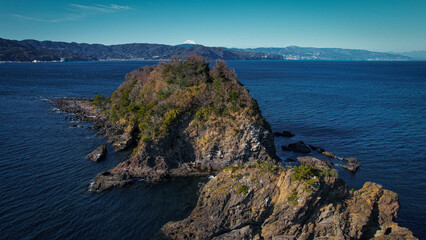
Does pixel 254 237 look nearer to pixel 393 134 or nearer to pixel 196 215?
pixel 196 215

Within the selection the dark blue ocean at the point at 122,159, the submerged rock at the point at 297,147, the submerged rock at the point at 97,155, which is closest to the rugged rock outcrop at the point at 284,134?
the dark blue ocean at the point at 122,159

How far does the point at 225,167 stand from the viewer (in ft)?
124

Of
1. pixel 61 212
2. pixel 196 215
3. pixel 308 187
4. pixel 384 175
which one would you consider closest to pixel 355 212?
pixel 308 187

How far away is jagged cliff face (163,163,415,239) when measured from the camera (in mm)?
22328

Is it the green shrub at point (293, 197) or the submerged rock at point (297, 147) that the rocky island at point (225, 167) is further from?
the submerged rock at point (297, 147)

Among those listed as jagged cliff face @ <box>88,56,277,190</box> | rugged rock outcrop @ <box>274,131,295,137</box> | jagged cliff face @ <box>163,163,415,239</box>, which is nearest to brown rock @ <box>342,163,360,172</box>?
jagged cliff face @ <box>88,56,277,190</box>

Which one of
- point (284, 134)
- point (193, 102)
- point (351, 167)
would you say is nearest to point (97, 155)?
point (193, 102)

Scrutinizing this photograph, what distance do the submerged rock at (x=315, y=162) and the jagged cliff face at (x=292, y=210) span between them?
14.1m

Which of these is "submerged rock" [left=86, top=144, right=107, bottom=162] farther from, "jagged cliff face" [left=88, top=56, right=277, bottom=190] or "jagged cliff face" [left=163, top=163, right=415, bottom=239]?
"jagged cliff face" [left=163, top=163, right=415, bottom=239]

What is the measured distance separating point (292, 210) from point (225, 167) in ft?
53.2

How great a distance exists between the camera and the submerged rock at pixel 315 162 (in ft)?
128

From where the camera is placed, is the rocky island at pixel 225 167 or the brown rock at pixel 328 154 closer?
the rocky island at pixel 225 167

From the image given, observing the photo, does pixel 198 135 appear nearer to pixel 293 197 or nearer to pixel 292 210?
pixel 293 197

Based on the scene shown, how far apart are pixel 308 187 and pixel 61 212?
27.4m
